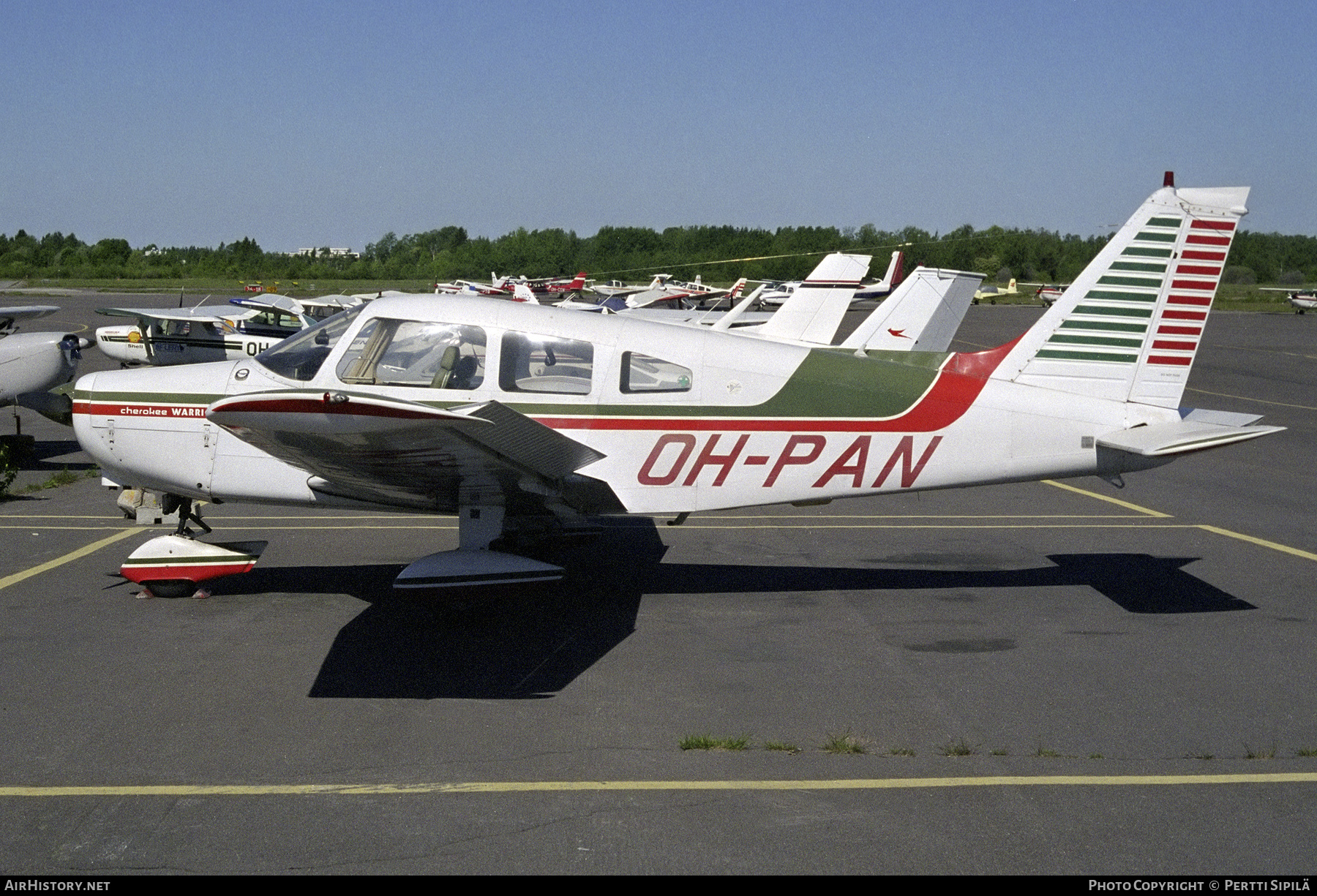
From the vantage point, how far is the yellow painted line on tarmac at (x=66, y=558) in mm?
8641

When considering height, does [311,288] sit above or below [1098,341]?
below

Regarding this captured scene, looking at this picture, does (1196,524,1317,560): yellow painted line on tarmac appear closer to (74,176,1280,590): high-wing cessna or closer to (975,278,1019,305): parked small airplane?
(74,176,1280,590): high-wing cessna

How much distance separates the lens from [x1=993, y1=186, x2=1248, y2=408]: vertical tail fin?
829 centimetres

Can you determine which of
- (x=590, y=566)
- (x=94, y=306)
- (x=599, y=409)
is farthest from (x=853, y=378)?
(x=94, y=306)

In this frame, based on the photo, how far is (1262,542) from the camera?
10422 mm

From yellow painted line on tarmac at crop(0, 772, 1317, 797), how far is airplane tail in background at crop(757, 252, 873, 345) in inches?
565

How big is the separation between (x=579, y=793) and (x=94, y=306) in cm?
6738

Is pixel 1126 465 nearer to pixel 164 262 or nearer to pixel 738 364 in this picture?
pixel 738 364

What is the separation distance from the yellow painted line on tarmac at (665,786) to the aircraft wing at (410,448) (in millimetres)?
1951

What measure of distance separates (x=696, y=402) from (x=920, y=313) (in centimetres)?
1004

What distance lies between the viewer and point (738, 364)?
8086mm

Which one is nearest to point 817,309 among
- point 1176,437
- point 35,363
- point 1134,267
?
point 1134,267

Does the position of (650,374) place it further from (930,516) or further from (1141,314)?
(930,516)

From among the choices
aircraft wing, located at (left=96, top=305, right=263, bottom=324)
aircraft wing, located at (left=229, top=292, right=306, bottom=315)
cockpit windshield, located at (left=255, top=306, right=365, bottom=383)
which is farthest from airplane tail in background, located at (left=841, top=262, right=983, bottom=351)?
aircraft wing, located at (left=229, top=292, right=306, bottom=315)
